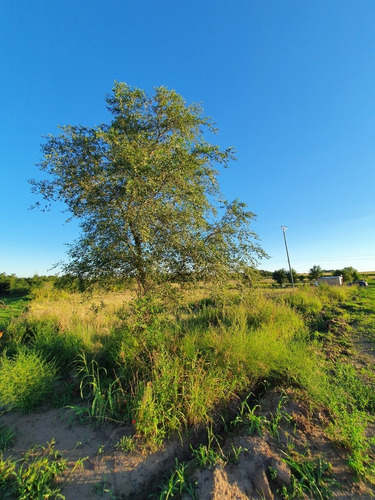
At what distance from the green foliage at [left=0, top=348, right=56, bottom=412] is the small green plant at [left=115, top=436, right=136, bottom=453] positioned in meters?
1.97

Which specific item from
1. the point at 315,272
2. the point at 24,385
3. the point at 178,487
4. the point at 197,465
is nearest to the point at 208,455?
the point at 197,465

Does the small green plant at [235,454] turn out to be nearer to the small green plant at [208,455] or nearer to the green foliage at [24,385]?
the small green plant at [208,455]

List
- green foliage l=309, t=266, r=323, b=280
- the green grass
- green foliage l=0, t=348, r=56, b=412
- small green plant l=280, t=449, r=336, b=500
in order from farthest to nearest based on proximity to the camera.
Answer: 1. green foliage l=309, t=266, r=323, b=280
2. the green grass
3. green foliage l=0, t=348, r=56, b=412
4. small green plant l=280, t=449, r=336, b=500

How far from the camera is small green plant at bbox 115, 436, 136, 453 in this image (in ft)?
9.30

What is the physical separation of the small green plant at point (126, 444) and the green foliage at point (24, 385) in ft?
6.47

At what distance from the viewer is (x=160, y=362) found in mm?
3752

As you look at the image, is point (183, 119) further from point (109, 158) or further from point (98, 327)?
point (98, 327)

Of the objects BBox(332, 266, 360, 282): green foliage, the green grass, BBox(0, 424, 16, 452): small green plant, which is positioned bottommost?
BBox(0, 424, 16, 452): small green plant

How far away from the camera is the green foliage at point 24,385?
3.72 meters

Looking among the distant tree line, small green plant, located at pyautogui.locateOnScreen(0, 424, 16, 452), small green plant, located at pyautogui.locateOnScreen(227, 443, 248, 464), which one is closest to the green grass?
small green plant, located at pyautogui.locateOnScreen(0, 424, 16, 452)

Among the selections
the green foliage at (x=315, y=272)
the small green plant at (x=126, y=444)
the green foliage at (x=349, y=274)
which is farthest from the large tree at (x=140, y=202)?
the green foliage at (x=315, y=272)

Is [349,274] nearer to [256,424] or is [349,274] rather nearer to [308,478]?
[256,424]

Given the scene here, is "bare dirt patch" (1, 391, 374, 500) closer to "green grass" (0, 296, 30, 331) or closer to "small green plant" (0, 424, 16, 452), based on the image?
"small green plant" (0, 424, 16, 452)

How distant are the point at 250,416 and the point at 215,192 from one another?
15.7ft
